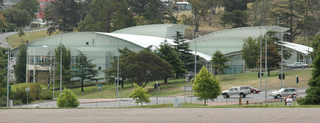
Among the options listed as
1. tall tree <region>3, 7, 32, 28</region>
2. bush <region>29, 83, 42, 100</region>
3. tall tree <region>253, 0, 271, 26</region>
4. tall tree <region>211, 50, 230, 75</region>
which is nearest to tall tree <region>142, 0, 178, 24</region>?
tall tree <region>253, 0, 271, 26</region>

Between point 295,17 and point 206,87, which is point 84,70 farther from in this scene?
point 295,17

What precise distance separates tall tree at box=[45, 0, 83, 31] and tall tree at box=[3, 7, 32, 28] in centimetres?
1735

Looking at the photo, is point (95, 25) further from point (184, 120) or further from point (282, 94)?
point (184, 120)

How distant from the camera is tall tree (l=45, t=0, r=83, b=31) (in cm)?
13988

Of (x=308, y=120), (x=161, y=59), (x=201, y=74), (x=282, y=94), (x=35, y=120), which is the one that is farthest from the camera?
(x=161, y=59)

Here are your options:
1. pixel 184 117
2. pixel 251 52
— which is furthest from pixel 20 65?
pixel 184 117

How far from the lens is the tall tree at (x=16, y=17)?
160 meters

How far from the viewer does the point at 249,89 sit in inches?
2061

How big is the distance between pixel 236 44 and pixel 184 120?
214 ft

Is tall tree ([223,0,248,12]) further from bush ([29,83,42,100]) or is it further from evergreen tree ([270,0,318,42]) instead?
bush ([29,83,42,100])

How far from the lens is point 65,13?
14275 cm

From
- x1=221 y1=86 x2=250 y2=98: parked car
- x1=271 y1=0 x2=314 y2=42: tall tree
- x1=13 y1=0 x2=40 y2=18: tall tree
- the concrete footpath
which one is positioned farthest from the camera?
x1=13 y1=0 x2=40 y2=18: tall tree

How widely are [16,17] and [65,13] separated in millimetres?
29915

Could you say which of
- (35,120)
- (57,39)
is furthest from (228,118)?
(57,39)
